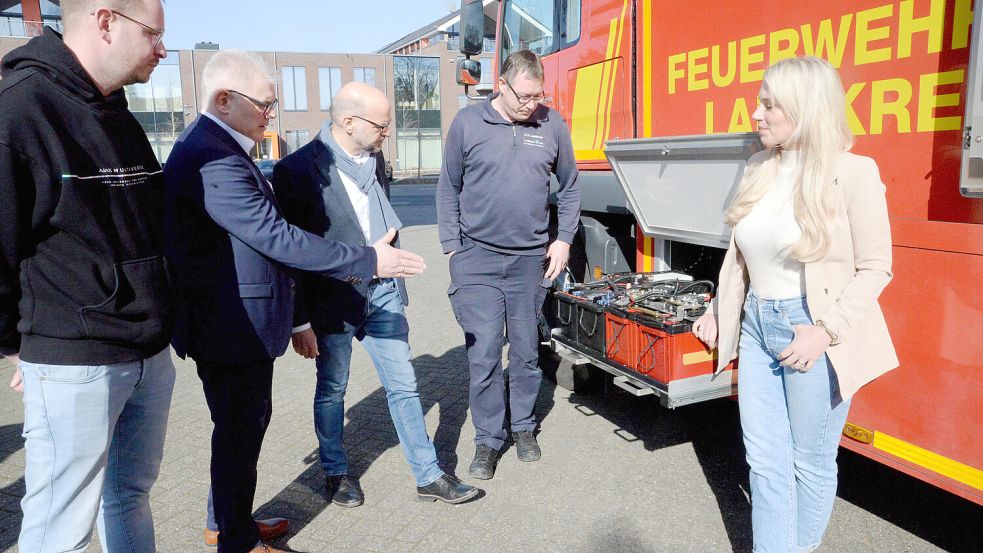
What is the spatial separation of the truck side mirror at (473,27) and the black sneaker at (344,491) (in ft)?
11.7

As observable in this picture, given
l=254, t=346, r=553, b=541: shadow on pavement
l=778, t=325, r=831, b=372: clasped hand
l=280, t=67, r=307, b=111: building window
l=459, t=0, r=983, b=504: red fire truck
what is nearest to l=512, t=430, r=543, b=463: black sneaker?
l=254, t=346, r=553, b=541: shadow on pavement

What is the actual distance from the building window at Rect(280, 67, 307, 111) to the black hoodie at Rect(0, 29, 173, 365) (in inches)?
2078

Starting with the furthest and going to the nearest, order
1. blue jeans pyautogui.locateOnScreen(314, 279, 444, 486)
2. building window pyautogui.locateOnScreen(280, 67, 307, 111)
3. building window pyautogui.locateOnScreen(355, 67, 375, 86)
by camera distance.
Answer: building window pyautogui.locateOnScreen(355, 67, 375, 86)
building window pyautogui.locateOnScreen(280, 67, 307, 111)
blue jeans pyautogui.locateOnScreen(314, 279, 444, 486)

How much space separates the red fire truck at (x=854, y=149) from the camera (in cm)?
224

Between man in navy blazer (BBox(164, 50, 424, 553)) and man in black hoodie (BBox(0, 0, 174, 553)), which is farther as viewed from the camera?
man in navy blazer (BBox(164, 50, 424, 553))

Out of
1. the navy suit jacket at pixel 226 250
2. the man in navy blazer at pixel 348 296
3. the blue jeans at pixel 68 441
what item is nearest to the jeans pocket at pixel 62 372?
the blue jeans at pixel 68 441

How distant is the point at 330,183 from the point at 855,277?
2.05m

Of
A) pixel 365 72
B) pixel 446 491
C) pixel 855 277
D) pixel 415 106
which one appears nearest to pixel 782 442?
pixel 855 277

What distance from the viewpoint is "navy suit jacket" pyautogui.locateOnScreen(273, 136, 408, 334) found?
304 cm

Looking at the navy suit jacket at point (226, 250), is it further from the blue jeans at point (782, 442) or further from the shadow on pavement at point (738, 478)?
the shadow on pavement at point (738, 478)

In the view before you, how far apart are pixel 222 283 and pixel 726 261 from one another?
174 centimetres

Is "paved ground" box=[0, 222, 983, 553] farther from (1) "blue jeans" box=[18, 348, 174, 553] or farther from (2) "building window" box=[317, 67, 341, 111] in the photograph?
(2) "building window" box=[317, 67, 341, 111]

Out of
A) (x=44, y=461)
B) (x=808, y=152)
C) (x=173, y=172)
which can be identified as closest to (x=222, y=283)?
(x=173, y=172)

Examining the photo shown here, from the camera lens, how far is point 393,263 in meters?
2.59
